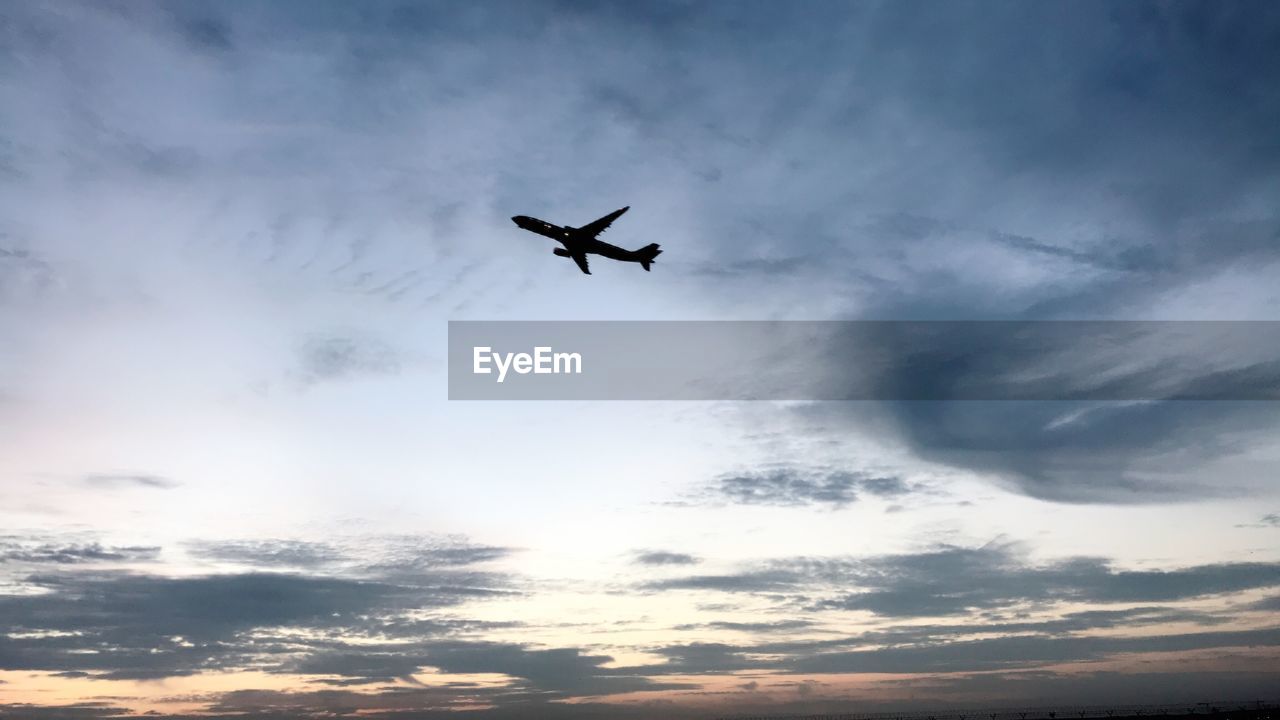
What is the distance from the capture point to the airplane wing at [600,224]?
12850 centimetres

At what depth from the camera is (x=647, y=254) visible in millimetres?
139625

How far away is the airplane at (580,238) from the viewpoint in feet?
422

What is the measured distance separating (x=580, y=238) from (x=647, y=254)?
1465cm

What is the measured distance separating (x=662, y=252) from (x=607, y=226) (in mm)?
14052

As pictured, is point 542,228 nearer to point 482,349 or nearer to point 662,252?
point 662,252

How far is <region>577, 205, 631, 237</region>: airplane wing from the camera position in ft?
422

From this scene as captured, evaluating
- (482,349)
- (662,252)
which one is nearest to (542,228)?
(662,252)

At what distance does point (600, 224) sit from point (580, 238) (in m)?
3.67

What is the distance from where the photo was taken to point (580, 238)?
422 ft

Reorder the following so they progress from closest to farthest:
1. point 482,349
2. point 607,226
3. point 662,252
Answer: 1. point 482,349
2. point 607,226
3. point 662,252

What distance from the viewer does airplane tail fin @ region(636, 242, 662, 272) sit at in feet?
455

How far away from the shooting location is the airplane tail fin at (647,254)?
13875 centimetres

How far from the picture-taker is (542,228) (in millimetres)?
134750

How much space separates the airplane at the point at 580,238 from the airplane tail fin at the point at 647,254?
2925 millimetres
